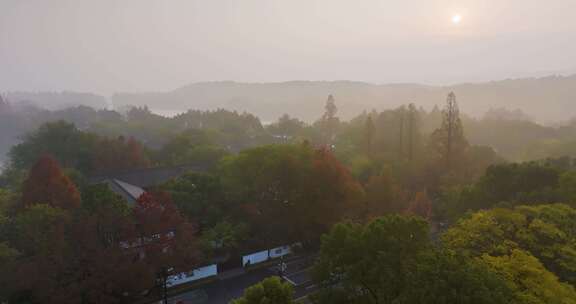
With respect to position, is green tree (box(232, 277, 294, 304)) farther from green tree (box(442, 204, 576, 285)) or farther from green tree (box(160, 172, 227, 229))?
green tree (box(160, 172, 227, 229))

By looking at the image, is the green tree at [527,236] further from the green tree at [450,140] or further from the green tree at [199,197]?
the green tree at [450,140]

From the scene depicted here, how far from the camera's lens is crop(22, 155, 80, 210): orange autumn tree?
21531 mm

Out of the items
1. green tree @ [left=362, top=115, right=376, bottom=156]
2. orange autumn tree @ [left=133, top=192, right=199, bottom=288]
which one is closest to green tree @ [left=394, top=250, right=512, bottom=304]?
orange autumn tree @ [left=133, top=192, right=199, bottom=288]

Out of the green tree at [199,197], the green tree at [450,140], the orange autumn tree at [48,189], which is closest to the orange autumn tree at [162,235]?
the green tree at [199,197]

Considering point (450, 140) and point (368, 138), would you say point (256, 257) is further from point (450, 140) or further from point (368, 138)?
point (450, 140)

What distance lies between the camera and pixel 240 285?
2300cm

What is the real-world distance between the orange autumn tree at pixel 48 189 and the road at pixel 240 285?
28.2 ft

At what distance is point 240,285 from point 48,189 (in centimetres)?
→ 1290

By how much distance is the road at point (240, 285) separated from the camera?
69.6 feet

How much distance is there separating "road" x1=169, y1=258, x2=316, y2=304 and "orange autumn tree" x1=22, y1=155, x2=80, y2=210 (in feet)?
28.2

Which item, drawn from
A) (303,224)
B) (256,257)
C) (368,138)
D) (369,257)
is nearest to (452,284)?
(369,257)

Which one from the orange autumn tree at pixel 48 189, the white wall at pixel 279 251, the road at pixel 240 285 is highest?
the orange autumn tree at pixel 48 189

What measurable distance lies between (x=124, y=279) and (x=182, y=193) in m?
8.62

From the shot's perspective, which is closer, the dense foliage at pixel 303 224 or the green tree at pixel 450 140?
the dense foliage at pixel 303 224
